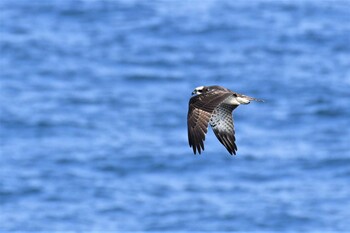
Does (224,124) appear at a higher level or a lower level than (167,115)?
lower

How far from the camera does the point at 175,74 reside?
106ft

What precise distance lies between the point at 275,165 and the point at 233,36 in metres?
8.85

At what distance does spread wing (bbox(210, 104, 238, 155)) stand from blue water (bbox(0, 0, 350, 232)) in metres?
14.0

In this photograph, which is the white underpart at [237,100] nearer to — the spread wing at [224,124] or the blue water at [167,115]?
the spread wing at [224,124]

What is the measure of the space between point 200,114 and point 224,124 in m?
1.35

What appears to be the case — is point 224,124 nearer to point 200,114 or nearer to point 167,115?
point 200,114

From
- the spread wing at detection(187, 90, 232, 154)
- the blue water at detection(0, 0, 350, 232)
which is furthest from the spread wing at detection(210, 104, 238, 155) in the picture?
the blue water at detection(0, 0, 350, 232)

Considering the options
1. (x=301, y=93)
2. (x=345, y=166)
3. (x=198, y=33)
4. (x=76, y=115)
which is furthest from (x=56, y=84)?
(x=345, y=166)

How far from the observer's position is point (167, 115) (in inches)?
1161

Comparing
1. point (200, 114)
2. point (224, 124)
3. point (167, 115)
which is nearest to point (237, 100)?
point (200, 114)

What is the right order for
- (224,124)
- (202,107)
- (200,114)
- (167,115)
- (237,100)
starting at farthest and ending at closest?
1. (167,115)
2. (224,124)
3. (237,100)
4. (200,114)
5. (202,107)

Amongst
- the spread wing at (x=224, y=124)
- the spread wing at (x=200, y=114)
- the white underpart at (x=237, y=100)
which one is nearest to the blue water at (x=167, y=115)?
the spread wing at (x=224, y=124)

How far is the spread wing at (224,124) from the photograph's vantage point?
36.1 ft

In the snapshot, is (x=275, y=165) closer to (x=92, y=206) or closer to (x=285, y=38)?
(x=92, y=206)
